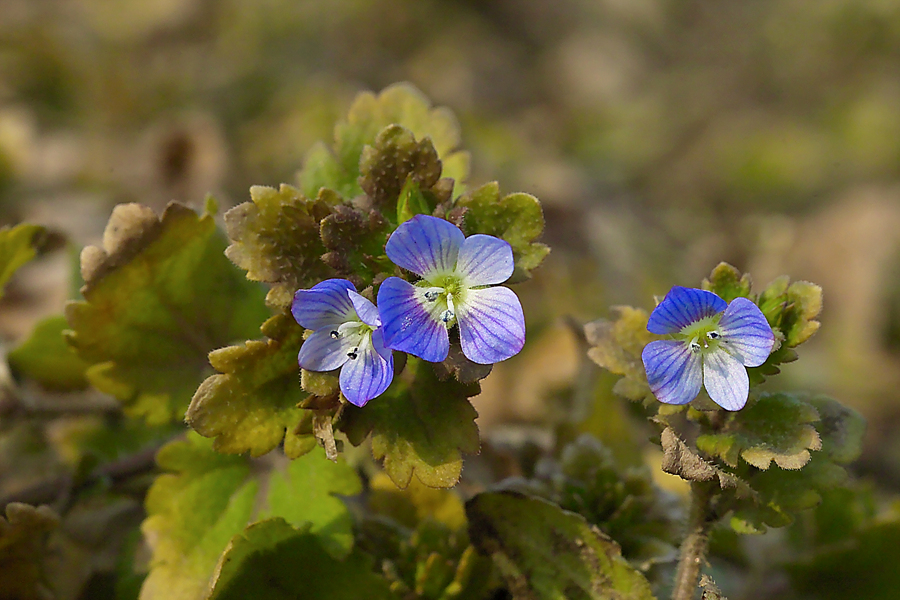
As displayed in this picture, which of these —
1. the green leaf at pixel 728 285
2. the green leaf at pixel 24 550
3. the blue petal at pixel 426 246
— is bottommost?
the green leaf at pixel 24 550

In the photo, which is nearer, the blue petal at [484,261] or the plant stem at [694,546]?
the blue petal at [484,261]

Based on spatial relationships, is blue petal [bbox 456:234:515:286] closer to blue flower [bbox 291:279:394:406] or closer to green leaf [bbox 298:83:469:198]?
blue flower [bbox 291:279:394:406]

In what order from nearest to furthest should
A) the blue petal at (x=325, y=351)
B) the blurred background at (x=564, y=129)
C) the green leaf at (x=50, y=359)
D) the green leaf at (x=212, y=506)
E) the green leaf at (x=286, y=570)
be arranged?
the blue petal at (x=325, y=351) → the green leaf at (x=286, y=570) → the green leaf at (x=212, y=506) → the green leaf at (x=50, y=359) → the blurred background at (x=564, y=129)

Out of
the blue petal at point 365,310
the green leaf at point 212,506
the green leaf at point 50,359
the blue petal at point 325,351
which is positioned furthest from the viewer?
the green leaf at point 50,359

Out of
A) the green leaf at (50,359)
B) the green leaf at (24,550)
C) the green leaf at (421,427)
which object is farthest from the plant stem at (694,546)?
the green leaf at (50,359)

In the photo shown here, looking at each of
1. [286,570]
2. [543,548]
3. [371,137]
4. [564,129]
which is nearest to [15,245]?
[371,137]

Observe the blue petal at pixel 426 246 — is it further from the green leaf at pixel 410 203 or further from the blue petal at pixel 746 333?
the blue petal at pixel 746 333

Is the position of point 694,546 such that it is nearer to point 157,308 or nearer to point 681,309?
point 681,309
